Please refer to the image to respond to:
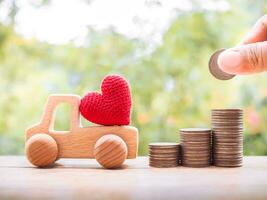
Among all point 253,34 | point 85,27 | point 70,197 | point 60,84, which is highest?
point 85,27

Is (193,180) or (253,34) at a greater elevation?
(253,34)

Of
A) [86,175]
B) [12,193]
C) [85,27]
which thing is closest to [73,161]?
[86,175]

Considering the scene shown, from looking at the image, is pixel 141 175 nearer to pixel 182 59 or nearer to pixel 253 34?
pixel 253 34

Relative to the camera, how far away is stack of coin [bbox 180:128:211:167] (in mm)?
972

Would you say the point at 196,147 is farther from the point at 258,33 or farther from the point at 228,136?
the point at 258,33

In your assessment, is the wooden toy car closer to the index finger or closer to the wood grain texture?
the wood grain texture

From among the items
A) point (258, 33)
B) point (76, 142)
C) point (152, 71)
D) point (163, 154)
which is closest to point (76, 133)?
point (76, 142)

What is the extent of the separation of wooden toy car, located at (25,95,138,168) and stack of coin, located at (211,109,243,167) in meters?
0.19

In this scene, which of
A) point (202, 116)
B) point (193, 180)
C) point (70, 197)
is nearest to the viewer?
point (70, 197)

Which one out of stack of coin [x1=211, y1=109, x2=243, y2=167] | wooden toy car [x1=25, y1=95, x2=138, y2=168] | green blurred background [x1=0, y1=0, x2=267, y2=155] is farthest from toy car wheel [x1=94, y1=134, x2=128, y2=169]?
green blurred background [x1=0, y1=0, x2=267, y2=155]

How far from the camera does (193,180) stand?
2.69 ft

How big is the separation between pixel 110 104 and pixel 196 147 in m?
0.22

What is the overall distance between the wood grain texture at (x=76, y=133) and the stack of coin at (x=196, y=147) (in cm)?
12

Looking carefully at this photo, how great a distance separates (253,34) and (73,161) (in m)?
0.55
